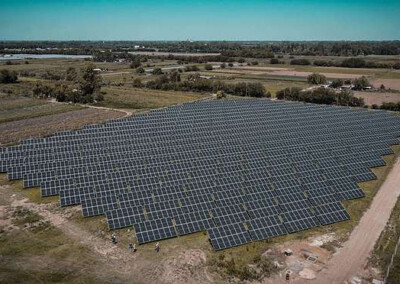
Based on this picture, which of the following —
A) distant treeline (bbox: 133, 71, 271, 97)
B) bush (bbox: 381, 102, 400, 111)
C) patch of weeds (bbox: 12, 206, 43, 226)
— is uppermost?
distant treeline (bbox: 133, 71, 271, 97)

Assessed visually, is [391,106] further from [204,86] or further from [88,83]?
[88,83]

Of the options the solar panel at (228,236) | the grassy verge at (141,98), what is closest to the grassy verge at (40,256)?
the solar panel at (228,236)

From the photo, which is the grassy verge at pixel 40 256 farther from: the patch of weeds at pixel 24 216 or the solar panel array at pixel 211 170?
the solar panel array at pixel 211 170

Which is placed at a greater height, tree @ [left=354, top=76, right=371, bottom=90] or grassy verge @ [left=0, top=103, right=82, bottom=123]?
tree @ [left=354, top=76, right=371, bottom=90]

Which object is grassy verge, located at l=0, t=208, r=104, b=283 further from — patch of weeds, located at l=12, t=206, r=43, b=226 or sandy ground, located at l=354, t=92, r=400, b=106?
sandy ground, located at l=354, t=92, r=400, b=106

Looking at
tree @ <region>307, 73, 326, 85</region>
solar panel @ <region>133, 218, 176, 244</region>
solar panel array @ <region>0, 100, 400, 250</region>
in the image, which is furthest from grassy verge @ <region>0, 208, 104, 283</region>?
tree @ <region>307, 73, 326, 85</region>

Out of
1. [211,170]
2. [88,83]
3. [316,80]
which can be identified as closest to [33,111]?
[88,83]

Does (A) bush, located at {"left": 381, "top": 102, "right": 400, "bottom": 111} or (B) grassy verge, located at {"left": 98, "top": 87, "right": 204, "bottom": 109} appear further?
(B) grassy verge, located at {"left": 98, "top": 87, "right": 204, "bottom": 109}
